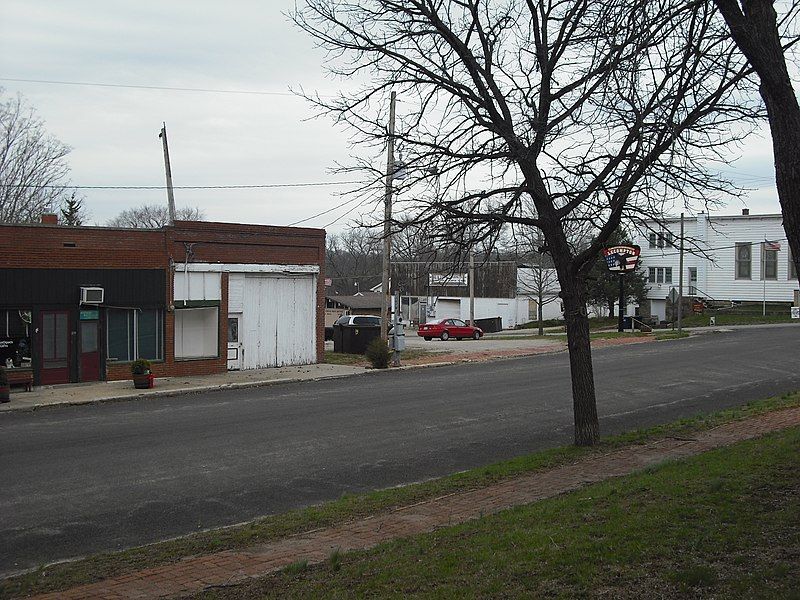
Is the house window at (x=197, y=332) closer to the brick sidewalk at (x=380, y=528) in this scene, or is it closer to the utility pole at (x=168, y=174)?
the utility pole at (x=168, y=174)

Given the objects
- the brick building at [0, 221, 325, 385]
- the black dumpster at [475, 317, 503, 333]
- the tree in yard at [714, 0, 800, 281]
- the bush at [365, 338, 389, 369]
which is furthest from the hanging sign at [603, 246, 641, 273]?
the tree in yard at [714, 0, 800, 281]

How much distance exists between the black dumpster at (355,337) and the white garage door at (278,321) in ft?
17.0

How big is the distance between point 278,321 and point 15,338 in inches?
358

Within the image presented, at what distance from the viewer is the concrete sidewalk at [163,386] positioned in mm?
20727

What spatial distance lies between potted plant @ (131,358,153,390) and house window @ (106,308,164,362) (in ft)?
6.83

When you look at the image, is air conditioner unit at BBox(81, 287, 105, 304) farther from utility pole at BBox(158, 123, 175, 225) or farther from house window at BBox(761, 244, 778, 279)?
house window at BBox(761, 244, 778, 279)

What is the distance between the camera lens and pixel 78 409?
19797 millimetres

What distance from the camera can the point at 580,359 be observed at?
40.4 ft

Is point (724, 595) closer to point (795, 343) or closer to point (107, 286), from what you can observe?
point (107, 286)

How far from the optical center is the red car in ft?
175

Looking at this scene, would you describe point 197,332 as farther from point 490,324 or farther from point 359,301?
point 490,324

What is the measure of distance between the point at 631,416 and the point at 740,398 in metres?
4.26

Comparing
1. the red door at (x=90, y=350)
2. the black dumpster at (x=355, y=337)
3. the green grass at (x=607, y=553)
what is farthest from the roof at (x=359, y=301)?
the green grass at (x=607, y=553)

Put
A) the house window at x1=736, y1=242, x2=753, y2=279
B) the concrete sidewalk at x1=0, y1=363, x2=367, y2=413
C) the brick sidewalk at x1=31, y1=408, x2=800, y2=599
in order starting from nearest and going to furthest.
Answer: the brick sidewalk at x1=31, y1=408, x2=800, y2=599 < the concrete sidewalk at x1=0, y1=363, x2=367, y2=413 < the house window at x1=736, y1=242, x2=753, y2=279
